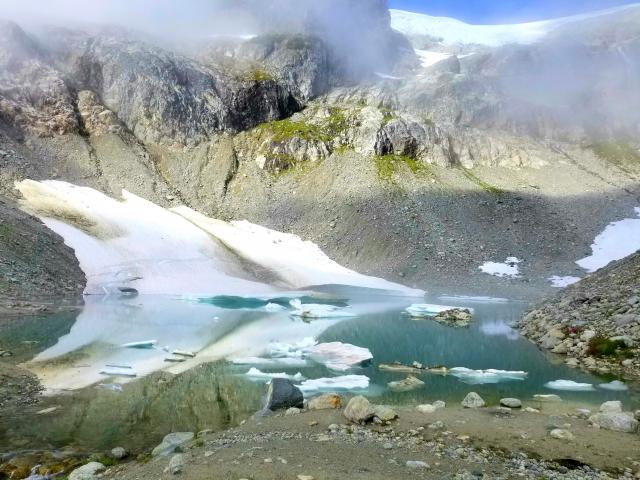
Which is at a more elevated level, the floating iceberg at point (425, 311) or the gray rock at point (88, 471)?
the floating iceberg at point (425, 311)

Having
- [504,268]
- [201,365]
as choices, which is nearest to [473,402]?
[201,365]

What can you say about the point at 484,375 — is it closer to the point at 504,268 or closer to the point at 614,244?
the point at 504,268

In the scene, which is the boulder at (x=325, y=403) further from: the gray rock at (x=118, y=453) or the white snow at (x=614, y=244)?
the white snow at (x=614, y=244)

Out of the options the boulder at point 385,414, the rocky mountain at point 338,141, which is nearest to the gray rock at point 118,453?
the boulder at point 385,414

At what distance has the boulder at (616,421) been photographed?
11173 mm

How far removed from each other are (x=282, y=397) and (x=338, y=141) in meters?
78.3

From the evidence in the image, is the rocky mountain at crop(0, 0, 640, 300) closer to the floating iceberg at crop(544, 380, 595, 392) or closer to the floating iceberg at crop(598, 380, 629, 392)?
the floating iceberg at crop(544, 380, 595, 392)

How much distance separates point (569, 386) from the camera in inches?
647

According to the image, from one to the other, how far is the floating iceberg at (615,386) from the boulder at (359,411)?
8618mm

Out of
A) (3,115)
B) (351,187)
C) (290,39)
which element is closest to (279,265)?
(351,187)

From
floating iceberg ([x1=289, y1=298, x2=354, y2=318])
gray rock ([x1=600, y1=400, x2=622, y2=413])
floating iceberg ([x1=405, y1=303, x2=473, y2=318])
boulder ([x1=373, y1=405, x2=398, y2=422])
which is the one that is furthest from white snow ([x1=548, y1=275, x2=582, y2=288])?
boulder ([x1=373, y1=405, x2=398, y2=422])

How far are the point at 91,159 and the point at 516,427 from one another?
73.7 metres

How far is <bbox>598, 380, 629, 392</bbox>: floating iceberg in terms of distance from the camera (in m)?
15.8

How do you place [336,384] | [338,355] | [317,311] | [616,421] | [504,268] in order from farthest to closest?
[504,268] < [317,311] < [338,355] < [336,384] < [616,421]
